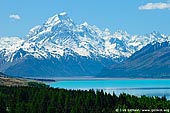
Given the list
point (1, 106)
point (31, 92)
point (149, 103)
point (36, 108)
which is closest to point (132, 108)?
point (149, 103)

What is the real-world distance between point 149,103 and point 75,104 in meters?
21.4

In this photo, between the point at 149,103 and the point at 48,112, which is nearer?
the point at 48,112

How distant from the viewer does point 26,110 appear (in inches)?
5591

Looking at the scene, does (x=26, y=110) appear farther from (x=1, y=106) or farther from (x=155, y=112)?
(x=155, y=112)

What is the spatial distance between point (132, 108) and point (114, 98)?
16.6 m

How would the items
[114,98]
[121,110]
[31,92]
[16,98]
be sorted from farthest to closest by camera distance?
1. [31,92]
2. [16,98]
3. [114,98]
4. [121,110]

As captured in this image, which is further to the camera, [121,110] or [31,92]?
[31,92]

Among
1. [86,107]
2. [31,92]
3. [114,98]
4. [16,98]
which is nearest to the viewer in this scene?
[86,107]

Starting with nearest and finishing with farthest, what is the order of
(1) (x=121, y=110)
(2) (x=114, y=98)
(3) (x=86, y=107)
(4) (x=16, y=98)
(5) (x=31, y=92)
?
1. (1) (x=121, y=110)
2. (3) (x=86, y=107)
3. (2) (x=114, y=98)
4. (4) (x=16, y=98)
5. (5) (x=31, y=92)

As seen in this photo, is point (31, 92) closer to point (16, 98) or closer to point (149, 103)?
point (16, 98)

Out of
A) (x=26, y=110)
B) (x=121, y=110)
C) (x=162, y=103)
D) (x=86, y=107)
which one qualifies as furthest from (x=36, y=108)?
(x=162, y=103)

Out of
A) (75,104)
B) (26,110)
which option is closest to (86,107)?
(75,104)

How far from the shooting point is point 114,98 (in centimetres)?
16725

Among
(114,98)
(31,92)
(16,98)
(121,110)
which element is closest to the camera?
(121,110)
